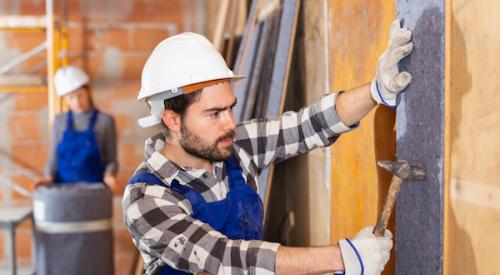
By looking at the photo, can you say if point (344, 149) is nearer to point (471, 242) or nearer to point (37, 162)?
point (471, 242)

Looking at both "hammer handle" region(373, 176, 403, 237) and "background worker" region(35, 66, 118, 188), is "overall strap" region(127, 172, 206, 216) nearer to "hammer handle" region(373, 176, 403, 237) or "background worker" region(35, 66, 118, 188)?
"hammer handle" region(373, 176, 403, 237)

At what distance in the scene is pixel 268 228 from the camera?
7.80 ft

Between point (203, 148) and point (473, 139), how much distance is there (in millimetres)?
583

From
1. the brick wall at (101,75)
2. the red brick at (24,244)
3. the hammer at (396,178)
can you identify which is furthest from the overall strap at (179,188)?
the red brick at (24,244)

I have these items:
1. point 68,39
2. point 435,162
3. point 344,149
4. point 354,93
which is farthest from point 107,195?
point 435,162

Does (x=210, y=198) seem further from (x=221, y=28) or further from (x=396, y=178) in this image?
(x=221, y=28)

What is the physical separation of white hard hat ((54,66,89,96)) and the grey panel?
251 cm

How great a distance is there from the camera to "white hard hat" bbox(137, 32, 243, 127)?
4.30ft

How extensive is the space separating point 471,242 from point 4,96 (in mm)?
3636

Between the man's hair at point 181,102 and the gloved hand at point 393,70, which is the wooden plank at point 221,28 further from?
the gloved hand at point 393,70

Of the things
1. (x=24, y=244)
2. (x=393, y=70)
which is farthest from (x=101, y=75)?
(x=393, y=70)

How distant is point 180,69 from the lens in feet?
4.33

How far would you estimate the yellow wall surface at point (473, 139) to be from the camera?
0.90 metres

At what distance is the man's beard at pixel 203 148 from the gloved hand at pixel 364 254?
0.37 metres
